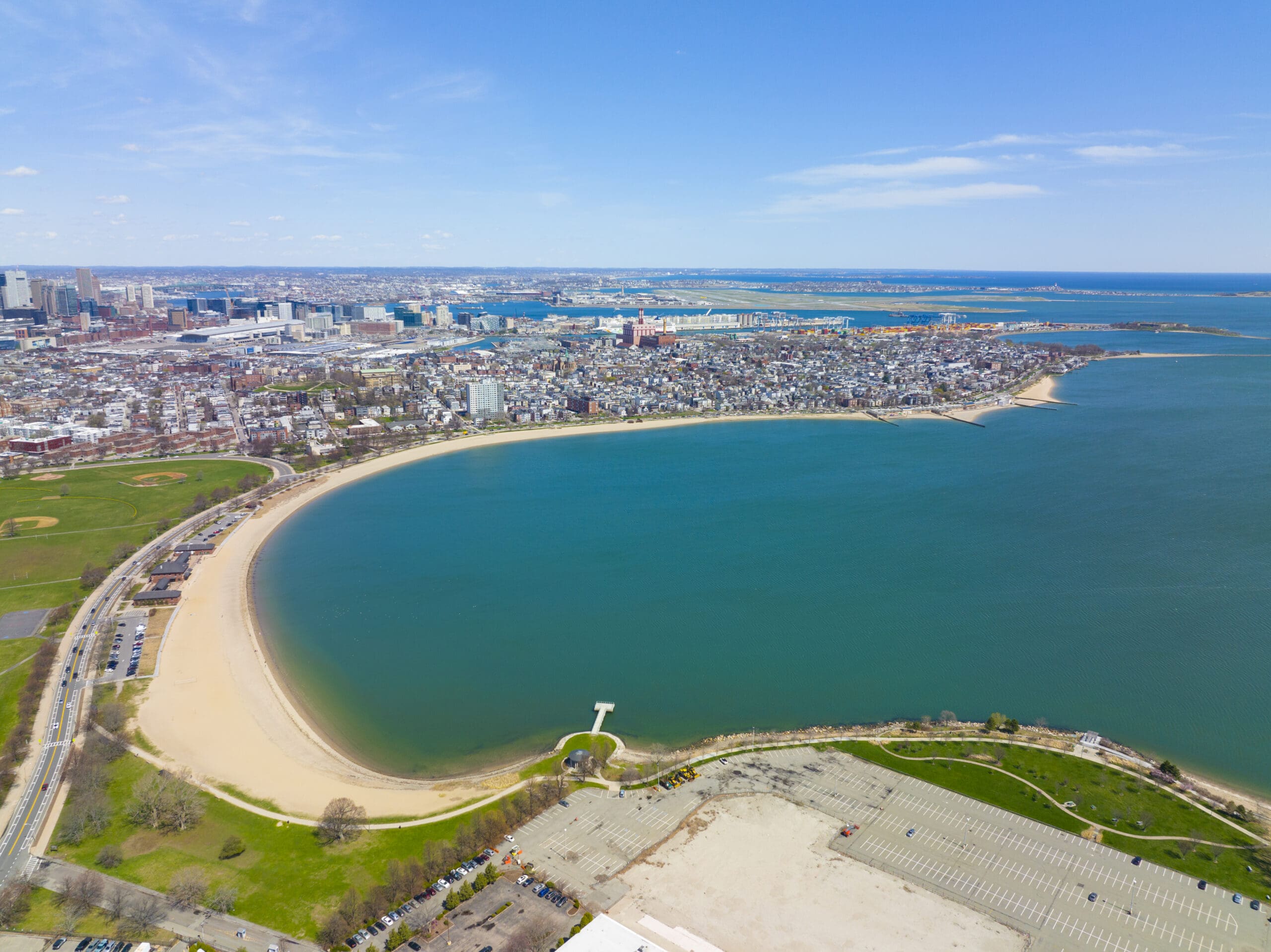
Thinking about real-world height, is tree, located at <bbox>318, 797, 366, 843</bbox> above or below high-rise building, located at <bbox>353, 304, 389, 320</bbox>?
below

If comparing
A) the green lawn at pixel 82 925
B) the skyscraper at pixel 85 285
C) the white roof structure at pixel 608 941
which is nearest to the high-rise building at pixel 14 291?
the skyscraper at pixel 85 285

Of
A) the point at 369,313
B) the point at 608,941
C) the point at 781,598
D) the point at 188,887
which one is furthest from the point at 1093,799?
the point at 369,313

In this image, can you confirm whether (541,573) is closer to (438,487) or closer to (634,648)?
(634,648)

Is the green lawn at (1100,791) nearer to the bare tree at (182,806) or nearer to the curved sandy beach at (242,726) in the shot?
the curved sandy beach at (242,726)

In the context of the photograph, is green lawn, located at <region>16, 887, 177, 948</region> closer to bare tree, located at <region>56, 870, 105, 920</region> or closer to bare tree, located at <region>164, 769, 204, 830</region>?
bare tree, located at <region>56, 870, 105, 920</region>

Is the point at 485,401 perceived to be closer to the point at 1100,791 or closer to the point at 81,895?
the point at 81,895

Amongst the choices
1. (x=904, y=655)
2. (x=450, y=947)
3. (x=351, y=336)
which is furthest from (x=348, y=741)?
(x=351, y=336)

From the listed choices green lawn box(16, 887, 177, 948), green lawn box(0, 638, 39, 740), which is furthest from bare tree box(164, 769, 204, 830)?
green lawn box(0, 638, 39, 740)
